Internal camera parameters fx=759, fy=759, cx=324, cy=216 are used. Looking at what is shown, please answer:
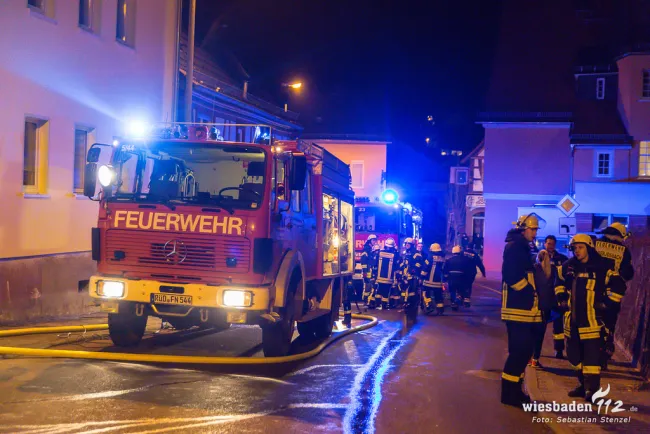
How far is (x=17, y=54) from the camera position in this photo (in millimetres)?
12719

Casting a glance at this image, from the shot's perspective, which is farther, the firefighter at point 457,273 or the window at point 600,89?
the window at point 600,89

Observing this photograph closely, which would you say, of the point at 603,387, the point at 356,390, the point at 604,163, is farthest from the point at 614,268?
the point at 604,163

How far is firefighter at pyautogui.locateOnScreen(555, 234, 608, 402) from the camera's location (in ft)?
25.5

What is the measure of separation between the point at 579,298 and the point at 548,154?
94.4 feet

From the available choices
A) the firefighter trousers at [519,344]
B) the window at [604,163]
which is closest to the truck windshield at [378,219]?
the window at [604,163]

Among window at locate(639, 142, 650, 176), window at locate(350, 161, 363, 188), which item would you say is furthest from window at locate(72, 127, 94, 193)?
window at locate(350, 161, 363, 188)

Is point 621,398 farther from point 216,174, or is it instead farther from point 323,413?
point 216,174

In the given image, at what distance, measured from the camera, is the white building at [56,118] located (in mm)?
12461

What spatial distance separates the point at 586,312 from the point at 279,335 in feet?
12.1

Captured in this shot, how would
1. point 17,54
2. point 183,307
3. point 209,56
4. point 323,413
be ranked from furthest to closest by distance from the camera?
1. point 209,56
2. point 17,54
3. point 183,307
4. point 323,413

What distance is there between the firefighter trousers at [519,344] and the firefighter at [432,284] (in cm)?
948

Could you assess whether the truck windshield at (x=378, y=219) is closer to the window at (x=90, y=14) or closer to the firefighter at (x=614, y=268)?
the window at (x=90, y=14)

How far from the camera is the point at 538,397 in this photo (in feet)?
26.4

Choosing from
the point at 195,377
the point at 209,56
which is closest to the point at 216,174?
the point at 195,377
